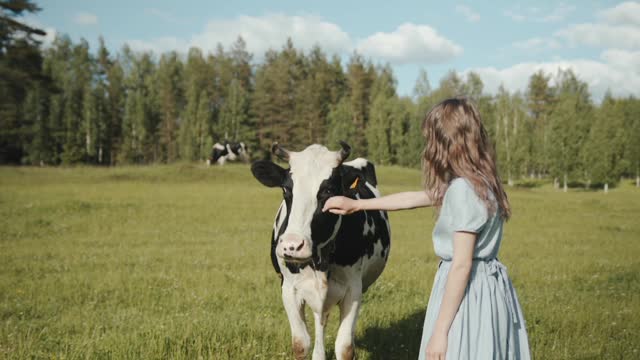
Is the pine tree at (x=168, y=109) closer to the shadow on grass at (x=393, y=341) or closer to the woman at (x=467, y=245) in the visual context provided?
the shadow on grass at (x=393, y=341)

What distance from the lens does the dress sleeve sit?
2938 mm

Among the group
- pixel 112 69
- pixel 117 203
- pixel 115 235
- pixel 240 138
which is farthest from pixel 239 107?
pixel 115 235

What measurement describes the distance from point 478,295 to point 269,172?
240 cm

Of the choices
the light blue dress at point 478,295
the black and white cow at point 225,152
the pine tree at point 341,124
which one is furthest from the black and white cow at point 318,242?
the pine tree at point 341,124

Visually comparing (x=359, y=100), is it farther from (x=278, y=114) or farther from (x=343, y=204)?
(x=343, y=204)

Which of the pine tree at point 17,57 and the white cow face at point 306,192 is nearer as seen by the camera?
the white cow face at point 306,192

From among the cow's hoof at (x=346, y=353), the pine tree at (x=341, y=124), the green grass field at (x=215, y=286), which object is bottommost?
the green grass field at (x=215, y=286)

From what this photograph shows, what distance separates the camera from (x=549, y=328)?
712 centimetres

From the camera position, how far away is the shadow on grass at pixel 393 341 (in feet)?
20.7

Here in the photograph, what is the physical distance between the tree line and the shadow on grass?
2062 inches

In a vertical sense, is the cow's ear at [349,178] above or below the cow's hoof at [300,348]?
above

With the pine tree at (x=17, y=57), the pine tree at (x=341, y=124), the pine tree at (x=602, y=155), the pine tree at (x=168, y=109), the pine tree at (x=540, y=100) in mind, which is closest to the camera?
the pine tree at (x=17, y=57)

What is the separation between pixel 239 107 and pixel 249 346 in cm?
6564

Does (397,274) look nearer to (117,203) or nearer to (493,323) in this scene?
(493,323)
